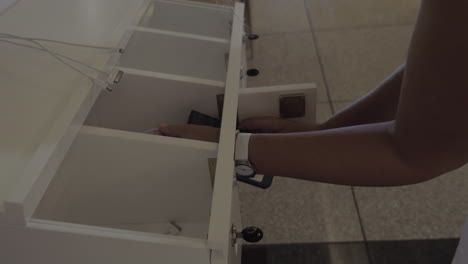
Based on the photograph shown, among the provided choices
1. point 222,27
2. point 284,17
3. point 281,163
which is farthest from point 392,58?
point 281,163

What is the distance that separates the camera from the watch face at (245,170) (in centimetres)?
73

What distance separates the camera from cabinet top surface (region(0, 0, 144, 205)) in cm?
64

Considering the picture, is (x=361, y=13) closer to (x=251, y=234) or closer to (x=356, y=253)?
(x=356, y=253)

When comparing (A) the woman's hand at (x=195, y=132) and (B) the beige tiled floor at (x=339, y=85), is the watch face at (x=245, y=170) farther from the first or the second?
(B) the beige tiled floor at (x=339, y=85)

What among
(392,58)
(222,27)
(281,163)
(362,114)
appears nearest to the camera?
(281,163)

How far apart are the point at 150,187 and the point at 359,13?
7.38 ft

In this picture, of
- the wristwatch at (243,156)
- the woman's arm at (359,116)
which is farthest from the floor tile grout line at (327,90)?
the wristwatch at (243,156)

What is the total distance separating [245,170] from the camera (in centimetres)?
74

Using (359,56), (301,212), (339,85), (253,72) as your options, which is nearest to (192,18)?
(301,212)

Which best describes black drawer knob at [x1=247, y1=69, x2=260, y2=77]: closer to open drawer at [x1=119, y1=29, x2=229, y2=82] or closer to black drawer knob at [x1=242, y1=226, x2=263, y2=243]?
open drawer at [x1=119, y1=29, x2=229, y2=82]

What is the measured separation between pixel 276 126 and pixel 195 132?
0.21 metres

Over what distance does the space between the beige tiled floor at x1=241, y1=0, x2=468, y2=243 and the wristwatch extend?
73 centimetres

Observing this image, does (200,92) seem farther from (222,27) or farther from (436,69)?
(436,69)

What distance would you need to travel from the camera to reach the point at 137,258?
596 mm
